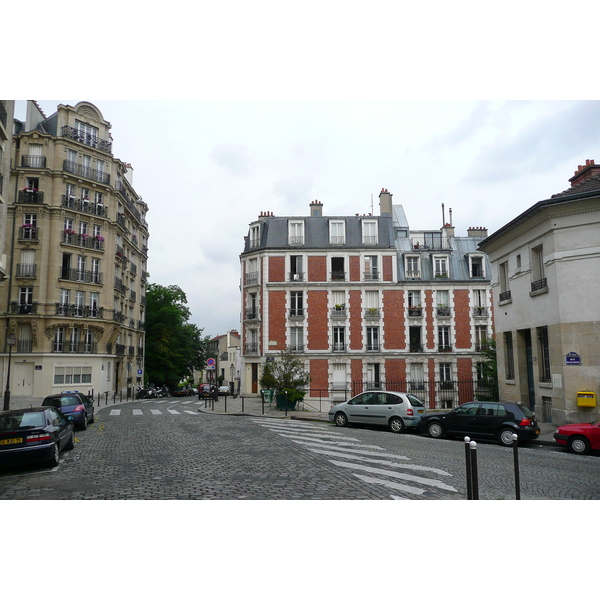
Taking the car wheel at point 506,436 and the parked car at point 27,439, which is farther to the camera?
the car wheel at point 506,436

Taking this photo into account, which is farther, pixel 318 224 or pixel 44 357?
pixel 318 224

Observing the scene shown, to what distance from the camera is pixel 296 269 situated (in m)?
37.7

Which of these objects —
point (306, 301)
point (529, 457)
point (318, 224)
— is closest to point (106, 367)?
point (306, 301)

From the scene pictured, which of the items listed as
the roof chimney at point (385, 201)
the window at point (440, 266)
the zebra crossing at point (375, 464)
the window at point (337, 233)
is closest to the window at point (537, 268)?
the zebra crossing at point (375, 464)

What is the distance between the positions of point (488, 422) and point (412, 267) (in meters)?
25.2

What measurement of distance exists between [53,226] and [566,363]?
32.1 meters

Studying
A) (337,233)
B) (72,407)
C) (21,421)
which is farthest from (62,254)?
(21,421)

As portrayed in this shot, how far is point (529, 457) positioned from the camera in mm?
11664

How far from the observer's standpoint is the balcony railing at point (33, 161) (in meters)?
34.0

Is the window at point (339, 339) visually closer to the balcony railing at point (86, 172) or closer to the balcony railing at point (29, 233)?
the balcony railing at point (86, 172)

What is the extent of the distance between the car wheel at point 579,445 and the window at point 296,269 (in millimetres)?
26296

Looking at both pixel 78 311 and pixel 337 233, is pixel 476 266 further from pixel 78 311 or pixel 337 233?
pixel 78 311

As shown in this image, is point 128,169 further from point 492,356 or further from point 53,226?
point 492,356

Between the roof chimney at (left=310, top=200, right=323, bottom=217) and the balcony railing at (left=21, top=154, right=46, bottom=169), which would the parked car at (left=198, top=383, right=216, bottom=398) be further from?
the balcony railing at (left=21, top=154, right=46, bottom=169)
